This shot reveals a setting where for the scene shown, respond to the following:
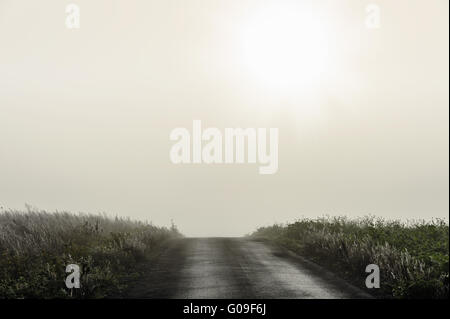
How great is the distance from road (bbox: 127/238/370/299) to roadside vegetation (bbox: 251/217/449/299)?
0.78 m

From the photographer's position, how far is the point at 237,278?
13.4 meters

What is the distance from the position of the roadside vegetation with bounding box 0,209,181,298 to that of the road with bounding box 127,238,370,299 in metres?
0.75

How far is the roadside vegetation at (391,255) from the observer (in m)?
11.5

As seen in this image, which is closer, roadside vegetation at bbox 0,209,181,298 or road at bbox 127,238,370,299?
road at bbox 127,238,370,299

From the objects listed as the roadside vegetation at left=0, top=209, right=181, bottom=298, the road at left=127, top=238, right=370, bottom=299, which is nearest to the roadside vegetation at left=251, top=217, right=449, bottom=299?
the road at left=127, top=238, right=370, bottom=299

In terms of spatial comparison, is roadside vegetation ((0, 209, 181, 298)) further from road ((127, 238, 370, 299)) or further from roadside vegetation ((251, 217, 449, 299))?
roadside vegetation ((251, 217, 449, 299))

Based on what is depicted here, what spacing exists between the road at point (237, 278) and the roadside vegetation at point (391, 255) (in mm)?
775

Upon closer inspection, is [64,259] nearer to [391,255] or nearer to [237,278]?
[237,278]

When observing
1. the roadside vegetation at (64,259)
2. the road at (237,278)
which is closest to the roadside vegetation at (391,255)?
the road at (237,278)

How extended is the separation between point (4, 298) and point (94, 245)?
5.85 meters

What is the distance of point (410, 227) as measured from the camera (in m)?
21.2

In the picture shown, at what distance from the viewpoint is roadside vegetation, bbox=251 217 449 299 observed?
11458 mm
